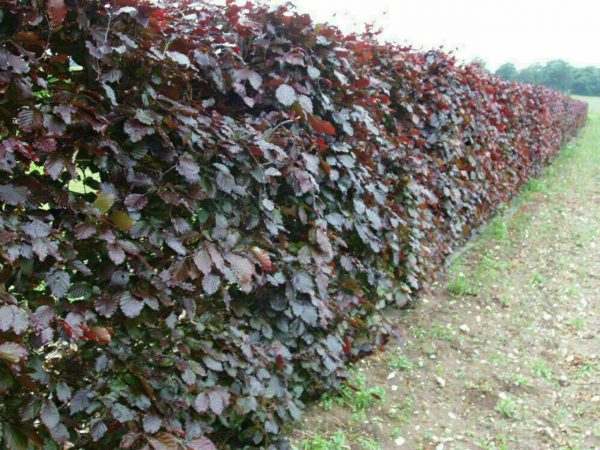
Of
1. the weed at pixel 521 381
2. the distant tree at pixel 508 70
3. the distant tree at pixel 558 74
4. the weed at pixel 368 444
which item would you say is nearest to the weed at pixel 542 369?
the weed at pixel 521 381

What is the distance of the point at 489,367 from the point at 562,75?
47.0 metres

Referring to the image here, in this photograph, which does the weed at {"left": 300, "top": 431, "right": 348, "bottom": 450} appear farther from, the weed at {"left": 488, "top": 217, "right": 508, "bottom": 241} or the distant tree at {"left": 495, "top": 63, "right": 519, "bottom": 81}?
the distant tree at {"left": 495, "top": 63, "right": 519, "bottom": 81}

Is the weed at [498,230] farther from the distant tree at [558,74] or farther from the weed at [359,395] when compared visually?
the distant tree at [558,74]

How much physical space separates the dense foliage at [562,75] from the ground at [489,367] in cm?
3931

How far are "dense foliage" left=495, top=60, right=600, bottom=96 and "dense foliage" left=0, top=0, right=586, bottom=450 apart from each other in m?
42.2

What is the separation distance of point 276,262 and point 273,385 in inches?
24.2

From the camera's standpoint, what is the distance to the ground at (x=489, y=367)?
315cm

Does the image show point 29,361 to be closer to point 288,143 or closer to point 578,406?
point 288,143

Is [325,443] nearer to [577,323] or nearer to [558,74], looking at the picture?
[577,323]

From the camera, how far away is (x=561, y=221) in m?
7.86

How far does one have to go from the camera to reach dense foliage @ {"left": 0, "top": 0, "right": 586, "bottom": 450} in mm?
1734

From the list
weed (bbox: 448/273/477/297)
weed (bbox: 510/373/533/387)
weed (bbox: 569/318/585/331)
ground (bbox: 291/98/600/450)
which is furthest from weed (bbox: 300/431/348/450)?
weed (bbox: 569/318/585/331)

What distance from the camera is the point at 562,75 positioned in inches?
1741

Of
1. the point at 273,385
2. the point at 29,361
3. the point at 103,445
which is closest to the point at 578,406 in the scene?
the point at 273,385
